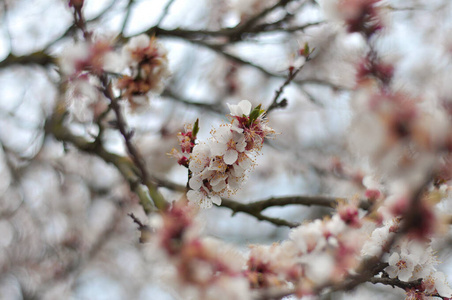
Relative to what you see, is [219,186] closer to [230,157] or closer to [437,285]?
[230,157]

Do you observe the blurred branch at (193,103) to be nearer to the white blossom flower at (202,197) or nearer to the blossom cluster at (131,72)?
the blossom cluster at (131,72)

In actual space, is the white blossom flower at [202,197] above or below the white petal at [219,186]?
below

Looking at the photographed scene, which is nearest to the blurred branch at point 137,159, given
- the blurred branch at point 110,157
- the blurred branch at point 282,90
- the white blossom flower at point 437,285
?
the blurred branch at point 110,157

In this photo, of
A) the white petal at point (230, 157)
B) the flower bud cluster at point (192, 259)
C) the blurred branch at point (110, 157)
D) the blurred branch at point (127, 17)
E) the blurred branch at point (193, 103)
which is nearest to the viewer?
the flower bud cluster at point (192, 259)

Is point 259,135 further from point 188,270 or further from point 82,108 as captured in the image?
point 82,108

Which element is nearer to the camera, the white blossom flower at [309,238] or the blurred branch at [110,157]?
the white blossom flower at [309,238]

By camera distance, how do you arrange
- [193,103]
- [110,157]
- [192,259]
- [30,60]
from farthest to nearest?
[193,103], [30,60], [110,157], [192,259]

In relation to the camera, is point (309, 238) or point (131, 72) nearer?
point (309, 238)

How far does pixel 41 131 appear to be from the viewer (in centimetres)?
342

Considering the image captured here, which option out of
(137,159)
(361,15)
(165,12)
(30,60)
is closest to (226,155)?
(137,159)

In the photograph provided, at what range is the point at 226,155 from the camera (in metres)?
1.37

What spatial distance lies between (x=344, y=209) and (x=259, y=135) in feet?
2.08

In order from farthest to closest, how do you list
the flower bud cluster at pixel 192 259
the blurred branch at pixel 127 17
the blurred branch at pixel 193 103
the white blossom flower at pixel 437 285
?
the blurred branch at pixel 193 103 → the blurred branch at pixel 127 17 → the white blossom flower at pixel 437 285 → the flower bud cluster at pixel 192 259

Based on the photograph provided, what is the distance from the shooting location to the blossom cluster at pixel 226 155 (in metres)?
1.37
